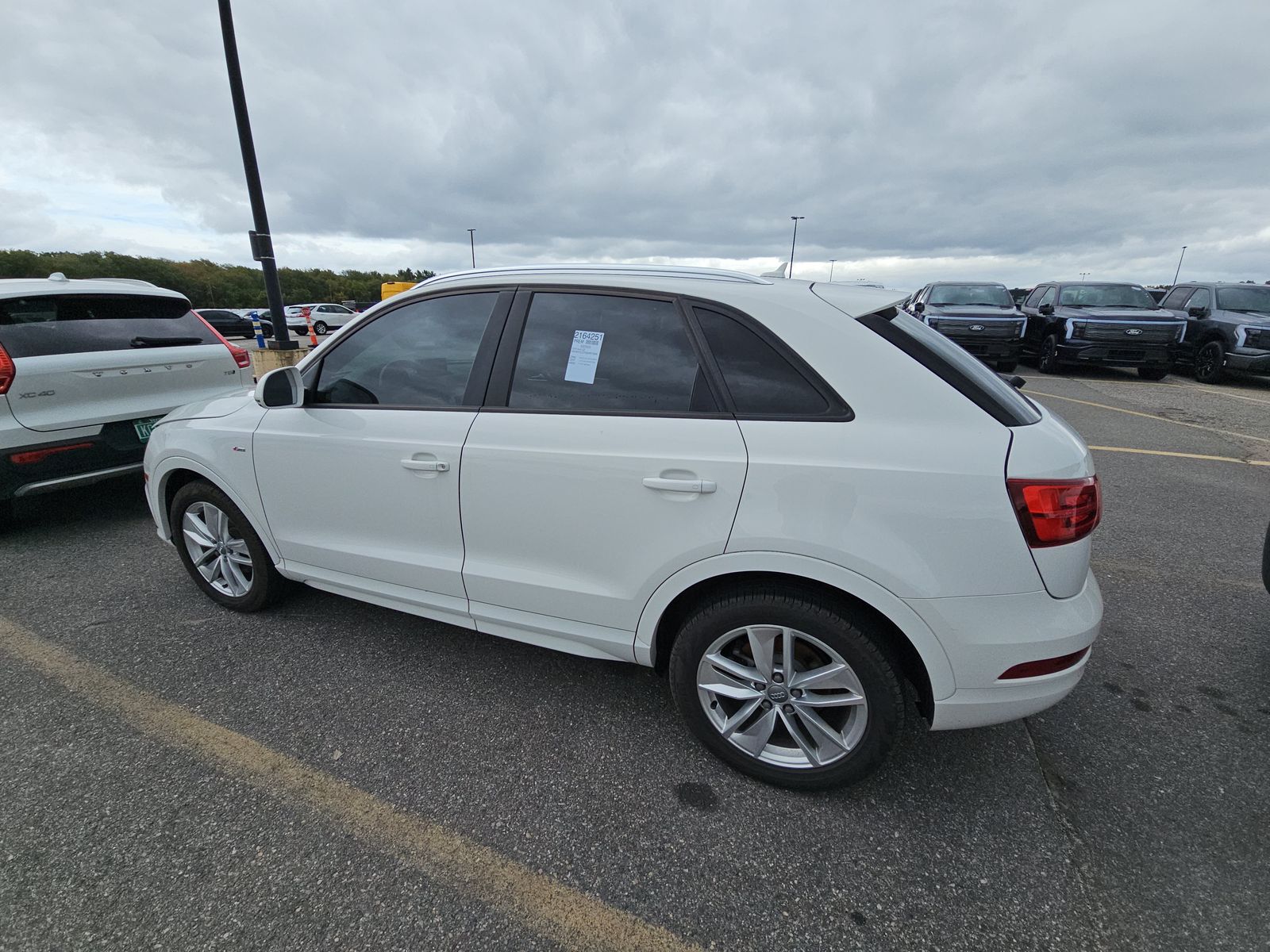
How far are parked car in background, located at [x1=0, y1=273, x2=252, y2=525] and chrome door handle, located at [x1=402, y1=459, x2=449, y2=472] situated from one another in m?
2.64

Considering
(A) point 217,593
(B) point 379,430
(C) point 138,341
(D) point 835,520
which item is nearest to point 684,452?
(D) point 835,520

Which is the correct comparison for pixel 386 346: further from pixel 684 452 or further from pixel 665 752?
pixel 665 752

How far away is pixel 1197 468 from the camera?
5828 millimetres

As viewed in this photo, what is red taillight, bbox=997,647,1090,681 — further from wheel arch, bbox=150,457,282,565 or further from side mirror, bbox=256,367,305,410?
wheel arch, bbox=150,457,282,565

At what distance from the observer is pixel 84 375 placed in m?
4.09

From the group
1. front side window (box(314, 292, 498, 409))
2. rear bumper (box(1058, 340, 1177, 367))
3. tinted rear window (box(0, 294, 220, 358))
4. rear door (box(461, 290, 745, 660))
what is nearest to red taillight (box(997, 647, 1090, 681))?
rear door (box(461, 290, 745, 660))

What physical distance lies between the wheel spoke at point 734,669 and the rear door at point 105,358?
4389 mm

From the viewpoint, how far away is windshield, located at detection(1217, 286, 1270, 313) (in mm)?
11422

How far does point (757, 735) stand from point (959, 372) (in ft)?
4.44

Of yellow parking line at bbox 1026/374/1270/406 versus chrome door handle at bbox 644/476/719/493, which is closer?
chrome door handle at bbox 644/476/719/493

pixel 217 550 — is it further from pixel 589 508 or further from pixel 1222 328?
pixel 1222 328

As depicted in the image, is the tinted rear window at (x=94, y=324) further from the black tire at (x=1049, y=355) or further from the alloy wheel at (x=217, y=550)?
the black tire at (x=1049, y=355)

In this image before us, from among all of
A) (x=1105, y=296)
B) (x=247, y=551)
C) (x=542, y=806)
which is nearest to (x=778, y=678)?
(x=542, y=806)

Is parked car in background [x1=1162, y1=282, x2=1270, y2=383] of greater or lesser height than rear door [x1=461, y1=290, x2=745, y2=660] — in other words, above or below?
above
